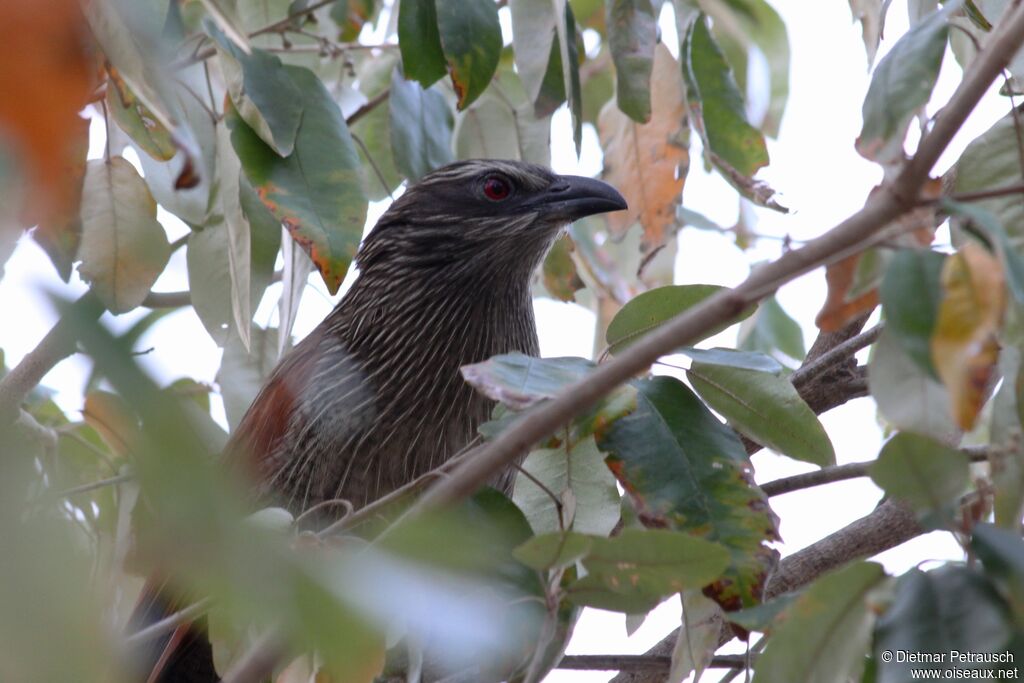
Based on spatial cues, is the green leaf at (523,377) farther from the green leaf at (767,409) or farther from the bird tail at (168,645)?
the bird tail at (168,645)

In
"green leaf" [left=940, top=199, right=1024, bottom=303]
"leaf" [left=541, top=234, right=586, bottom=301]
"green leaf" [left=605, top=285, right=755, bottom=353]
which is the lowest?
"green leaf" [left=940, top=199, right=1024, bottom=303]

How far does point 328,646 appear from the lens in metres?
0.82

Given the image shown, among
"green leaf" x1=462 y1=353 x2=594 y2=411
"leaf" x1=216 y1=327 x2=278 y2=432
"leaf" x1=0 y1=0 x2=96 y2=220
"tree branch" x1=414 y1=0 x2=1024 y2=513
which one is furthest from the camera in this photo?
"leaf" x1=216 y1=327 x2=278 y2=432

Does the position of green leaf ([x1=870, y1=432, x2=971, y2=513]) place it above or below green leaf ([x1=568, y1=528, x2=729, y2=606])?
above

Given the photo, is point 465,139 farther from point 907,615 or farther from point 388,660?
point 907,615

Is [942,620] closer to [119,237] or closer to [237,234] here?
[237,234]

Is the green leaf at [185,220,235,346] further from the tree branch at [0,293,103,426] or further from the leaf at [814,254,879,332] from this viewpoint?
the leaf at [814,254,879,332]

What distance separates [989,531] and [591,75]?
3.16 meters

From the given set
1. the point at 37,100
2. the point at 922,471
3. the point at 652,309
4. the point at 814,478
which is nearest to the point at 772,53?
the point at 814,478

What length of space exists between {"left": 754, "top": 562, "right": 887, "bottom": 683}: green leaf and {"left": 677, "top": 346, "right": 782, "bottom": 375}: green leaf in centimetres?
43

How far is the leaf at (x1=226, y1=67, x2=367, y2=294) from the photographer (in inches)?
93.1

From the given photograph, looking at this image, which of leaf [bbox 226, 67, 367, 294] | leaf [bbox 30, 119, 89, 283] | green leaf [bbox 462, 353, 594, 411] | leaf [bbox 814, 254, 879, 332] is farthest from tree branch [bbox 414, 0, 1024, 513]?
leaf [bbox 226, 67, 367, 294]

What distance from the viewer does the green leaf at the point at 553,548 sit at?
1.52 meters

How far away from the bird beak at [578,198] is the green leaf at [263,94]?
3.74 feet
